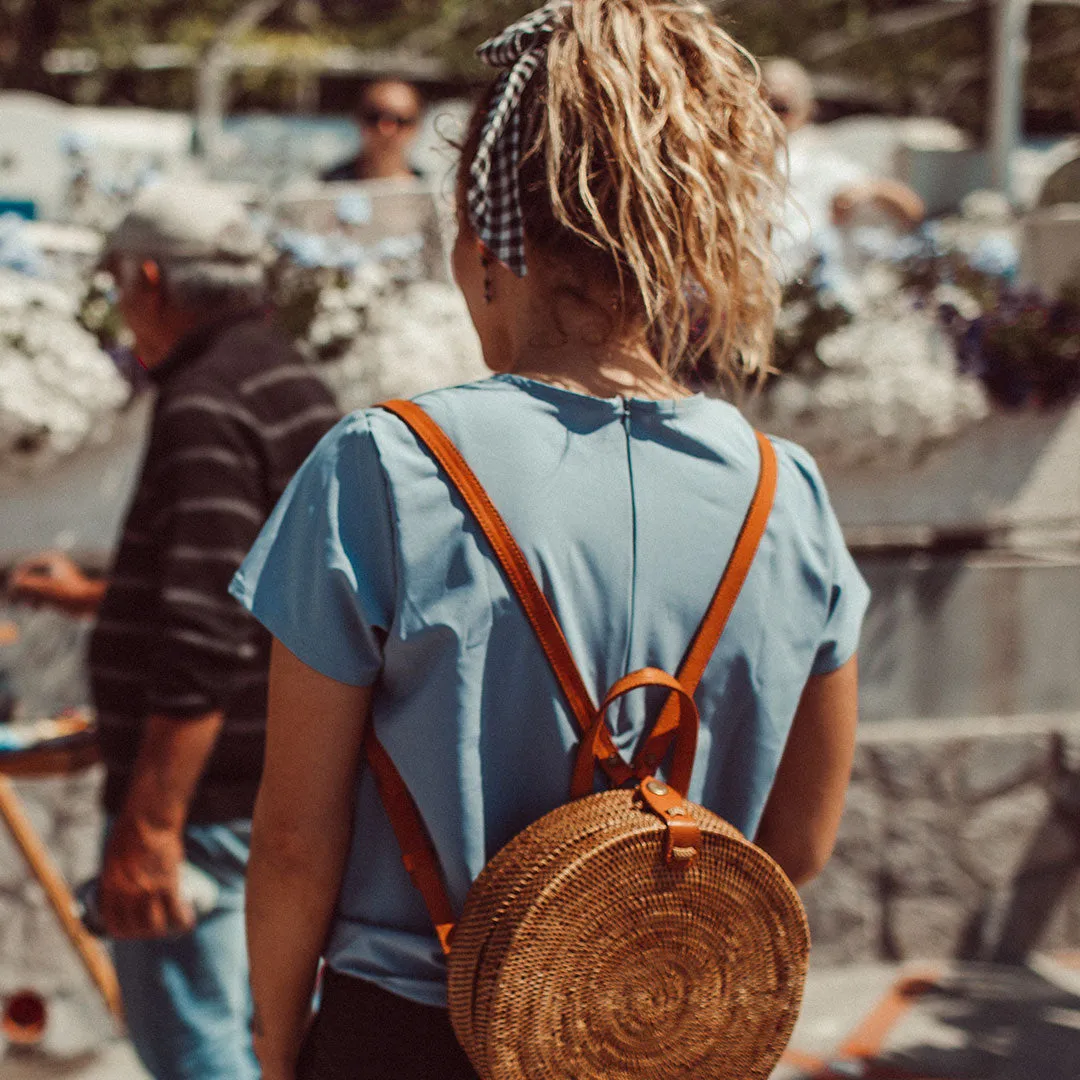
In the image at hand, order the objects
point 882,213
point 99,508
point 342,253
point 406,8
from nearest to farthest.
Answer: point 99,508 → point 342,253 → point 882,213 → point 406,8

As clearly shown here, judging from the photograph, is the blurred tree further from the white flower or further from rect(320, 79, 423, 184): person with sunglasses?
the white flower

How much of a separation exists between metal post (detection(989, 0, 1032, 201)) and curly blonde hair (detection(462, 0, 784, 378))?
6465 mm

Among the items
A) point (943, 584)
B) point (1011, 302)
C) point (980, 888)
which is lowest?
point (980, 888)

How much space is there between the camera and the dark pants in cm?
132

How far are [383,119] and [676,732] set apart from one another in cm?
484

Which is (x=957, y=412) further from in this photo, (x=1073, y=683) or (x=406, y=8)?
(x=406, y=8)

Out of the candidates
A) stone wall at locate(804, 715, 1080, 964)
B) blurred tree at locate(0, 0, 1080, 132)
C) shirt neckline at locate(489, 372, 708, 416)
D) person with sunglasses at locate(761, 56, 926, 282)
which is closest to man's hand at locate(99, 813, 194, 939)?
shirt neckline at locate(489, 372, 708, 416)

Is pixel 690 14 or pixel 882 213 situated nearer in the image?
pixel 690 14

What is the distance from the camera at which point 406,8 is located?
1966cm

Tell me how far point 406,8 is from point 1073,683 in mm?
17474

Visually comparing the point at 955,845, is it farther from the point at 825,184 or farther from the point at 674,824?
the point at 674,824

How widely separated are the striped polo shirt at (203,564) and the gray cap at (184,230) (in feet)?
0.61

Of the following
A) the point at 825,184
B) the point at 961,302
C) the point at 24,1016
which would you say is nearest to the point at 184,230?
the point at 24,1016

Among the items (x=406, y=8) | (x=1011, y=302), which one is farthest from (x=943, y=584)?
(x=406, y=8)
